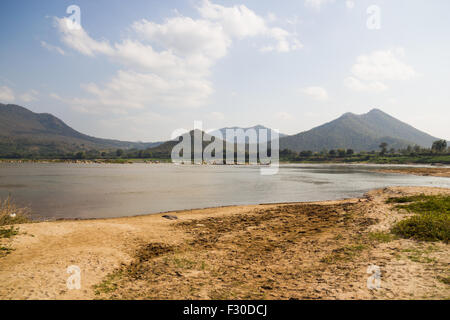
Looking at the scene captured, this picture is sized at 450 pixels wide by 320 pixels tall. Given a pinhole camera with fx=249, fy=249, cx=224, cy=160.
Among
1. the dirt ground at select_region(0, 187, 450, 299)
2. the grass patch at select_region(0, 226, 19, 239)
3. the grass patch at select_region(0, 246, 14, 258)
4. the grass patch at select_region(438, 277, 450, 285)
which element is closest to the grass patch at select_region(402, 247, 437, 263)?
the dirt ground at select_region(0, 187, 450, 299)

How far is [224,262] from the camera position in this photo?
10898 mm

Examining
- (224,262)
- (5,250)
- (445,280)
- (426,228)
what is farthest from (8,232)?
(426,228)

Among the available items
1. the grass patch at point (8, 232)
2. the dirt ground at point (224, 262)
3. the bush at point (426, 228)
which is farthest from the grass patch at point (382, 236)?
the grass patch at point (8, 232)

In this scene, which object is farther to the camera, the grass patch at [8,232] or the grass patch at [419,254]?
the grass patch at [8,232]

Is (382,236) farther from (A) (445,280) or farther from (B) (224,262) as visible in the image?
(B) (224,262)

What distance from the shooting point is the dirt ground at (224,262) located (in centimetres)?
782

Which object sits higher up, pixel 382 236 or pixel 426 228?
pixel 426 228

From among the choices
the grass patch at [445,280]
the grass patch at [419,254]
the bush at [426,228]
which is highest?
the bush at [426,228]

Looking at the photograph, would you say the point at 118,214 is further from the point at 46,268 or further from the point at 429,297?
the point at 429,297

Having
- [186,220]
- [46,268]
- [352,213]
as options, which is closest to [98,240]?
[46,268]

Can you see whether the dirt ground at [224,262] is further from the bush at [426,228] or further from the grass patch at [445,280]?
the bush at [426,228]
